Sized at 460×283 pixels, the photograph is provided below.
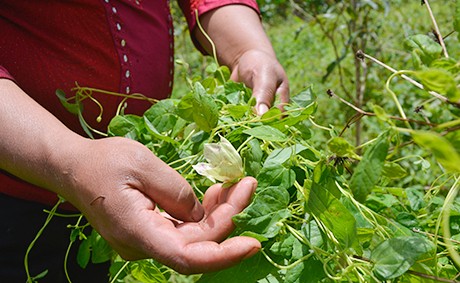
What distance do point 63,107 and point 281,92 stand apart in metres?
0.40

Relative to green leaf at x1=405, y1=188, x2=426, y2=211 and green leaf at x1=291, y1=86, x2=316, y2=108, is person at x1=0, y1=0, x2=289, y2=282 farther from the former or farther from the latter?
green leaf at x1=405, y1=188, x2=426, y2=211

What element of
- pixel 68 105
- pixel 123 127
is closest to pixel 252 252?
pixel 123 127

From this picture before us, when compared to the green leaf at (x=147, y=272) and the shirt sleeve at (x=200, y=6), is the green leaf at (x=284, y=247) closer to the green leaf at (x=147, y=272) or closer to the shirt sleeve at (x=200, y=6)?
the green leaf at (x=147, y=272)

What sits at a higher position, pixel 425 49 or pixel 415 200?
pixel 425 49

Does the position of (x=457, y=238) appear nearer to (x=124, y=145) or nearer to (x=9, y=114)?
(x=124, y=145)

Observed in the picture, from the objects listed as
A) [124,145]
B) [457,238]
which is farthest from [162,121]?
[457,238]

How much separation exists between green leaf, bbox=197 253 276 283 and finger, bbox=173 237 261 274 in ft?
0.13

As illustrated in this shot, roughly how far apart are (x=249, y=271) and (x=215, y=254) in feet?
0.20

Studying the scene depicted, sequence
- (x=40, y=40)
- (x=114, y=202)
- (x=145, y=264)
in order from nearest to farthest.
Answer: (x=114, y=202), (x=145, y=264), (x=40, y=40)

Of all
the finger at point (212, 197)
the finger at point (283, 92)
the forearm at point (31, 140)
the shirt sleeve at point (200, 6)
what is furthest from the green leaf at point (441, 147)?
the shirt sleeve at point (200, 6)

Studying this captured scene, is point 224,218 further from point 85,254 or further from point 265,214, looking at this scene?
point 85,254

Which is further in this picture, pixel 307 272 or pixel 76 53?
pixel 76 53

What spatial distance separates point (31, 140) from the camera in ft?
2.40

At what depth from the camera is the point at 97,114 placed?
1.01 metres
